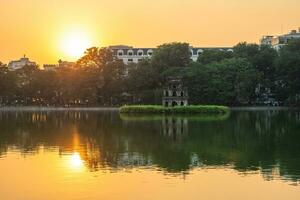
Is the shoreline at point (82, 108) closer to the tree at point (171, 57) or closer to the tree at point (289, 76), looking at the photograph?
the tree at point (289, 76)

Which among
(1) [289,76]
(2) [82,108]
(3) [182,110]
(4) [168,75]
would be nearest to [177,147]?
(3) [182,110]

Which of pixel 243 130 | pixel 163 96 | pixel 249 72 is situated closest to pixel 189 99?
pixel 163 96

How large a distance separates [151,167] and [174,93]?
190 feet

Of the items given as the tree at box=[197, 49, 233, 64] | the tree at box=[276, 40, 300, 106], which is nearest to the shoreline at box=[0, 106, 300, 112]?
the tree at box=[276, 40, 300, 106]

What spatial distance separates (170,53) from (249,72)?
12635 millimetres

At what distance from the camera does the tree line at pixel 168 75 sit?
78.0m

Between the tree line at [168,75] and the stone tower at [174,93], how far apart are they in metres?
0.75

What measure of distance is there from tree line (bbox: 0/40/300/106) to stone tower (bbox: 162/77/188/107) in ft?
2.45

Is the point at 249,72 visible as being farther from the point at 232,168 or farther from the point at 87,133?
the point at 232,168

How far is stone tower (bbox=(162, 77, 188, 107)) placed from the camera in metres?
78.5

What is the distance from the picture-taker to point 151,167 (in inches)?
853

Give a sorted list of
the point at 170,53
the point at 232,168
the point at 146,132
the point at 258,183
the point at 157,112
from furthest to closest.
Answer: the point at 170,53 → the point at 157,112 → the point at 146,132 → the point at 232,168 → the point at 258,183

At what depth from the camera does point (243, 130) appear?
39.8 m

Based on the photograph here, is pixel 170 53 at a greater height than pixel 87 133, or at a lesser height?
greater
